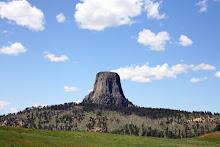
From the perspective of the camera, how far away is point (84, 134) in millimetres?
68750

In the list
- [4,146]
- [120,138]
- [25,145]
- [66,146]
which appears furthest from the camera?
[120,138]

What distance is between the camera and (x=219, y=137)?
271 ft

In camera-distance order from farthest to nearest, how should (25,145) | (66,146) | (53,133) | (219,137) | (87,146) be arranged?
(219,137)
(53,133)
(87,146)
(66,146)
(25,145)

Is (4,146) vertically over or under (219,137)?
over

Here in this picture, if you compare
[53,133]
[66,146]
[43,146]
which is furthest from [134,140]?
[43,146]

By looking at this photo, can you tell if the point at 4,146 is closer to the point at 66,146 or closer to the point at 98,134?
the point at 66,146

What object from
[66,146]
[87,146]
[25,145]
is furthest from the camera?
[87,146]

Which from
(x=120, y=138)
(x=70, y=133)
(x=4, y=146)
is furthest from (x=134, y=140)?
(x=4, y=146)

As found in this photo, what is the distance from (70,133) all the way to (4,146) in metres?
35.0

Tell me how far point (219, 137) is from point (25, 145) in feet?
231

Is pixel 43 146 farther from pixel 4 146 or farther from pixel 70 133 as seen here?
pixel 70 133

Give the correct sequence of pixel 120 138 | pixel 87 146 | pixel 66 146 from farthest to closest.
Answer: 1. pixel 120 138
2. pixel 87 146
3. pixel 66 146

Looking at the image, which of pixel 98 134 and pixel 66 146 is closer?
pixel 66 146

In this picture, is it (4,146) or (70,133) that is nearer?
(4,146)
